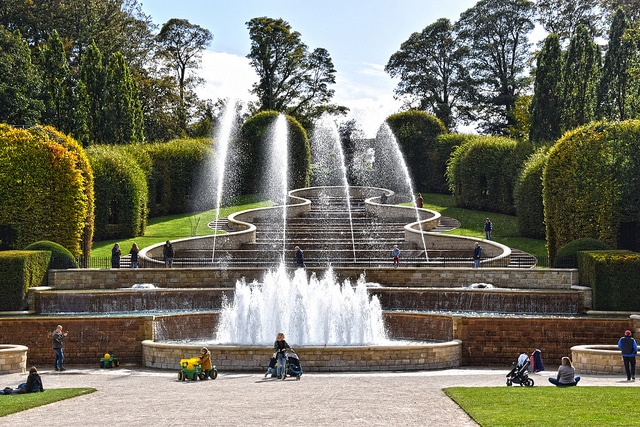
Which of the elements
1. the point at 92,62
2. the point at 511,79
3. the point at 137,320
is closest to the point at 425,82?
the point at 511,79

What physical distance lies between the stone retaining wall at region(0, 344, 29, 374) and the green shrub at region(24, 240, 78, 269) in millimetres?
10708

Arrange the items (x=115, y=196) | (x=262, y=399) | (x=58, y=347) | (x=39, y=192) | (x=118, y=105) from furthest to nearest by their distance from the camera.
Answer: (x=118, y=105)
(x=115, y=196)
(x=39, y=192)
(x=58, y=347)
(x=262, y=399)

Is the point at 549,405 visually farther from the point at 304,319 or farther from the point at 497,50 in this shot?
the point at 497,50

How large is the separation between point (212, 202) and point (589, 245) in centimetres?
3006

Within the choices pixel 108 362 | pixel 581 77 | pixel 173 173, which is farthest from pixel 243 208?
pixel 108 362

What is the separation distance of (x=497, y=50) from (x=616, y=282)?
167ft

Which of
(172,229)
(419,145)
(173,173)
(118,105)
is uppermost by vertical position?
(118,105)

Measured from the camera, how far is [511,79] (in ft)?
247

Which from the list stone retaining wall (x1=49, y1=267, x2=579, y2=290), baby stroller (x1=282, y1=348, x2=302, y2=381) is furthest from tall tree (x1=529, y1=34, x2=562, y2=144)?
baby stroller (x1=282, y1=348, x2=302, y2=381)

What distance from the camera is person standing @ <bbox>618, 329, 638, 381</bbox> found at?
18.0m

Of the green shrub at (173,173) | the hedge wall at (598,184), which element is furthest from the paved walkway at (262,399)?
the green shrub at (173,173)

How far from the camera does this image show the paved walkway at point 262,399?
13359 millimetres

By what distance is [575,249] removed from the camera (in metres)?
30.9

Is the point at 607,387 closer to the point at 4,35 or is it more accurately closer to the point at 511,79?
the point at 4,35
